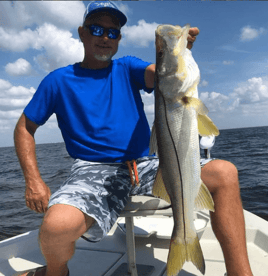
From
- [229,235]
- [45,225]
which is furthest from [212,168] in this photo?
[45,225]

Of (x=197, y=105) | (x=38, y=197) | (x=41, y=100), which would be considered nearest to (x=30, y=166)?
(x=38, y=197)

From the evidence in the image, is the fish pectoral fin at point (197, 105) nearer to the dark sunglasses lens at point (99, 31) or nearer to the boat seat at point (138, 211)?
the boat seat at point (138, 211)

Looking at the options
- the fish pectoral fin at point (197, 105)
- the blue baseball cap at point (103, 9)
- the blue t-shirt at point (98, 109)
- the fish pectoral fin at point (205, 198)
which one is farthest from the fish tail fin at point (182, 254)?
the blue baseball cap at point (103, 9)

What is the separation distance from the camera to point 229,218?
7.50 feet

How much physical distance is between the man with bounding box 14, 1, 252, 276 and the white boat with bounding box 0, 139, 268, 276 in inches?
15.6

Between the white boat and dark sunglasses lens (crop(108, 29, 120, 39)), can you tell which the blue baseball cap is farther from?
the white boat

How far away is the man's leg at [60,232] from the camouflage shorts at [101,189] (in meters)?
0.07

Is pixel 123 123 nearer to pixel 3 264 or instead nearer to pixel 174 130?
pixel 174 130

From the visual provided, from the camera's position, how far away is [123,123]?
9.52 feet

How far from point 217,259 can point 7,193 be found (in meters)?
14.0

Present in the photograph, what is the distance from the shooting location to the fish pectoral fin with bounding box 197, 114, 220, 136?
2.08m

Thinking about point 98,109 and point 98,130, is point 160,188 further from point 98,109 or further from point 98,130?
point 98,109

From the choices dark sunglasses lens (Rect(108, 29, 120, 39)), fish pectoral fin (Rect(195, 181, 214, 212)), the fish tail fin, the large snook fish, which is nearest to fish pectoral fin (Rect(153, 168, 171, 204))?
the large snook fish

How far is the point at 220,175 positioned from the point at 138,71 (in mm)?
1402
